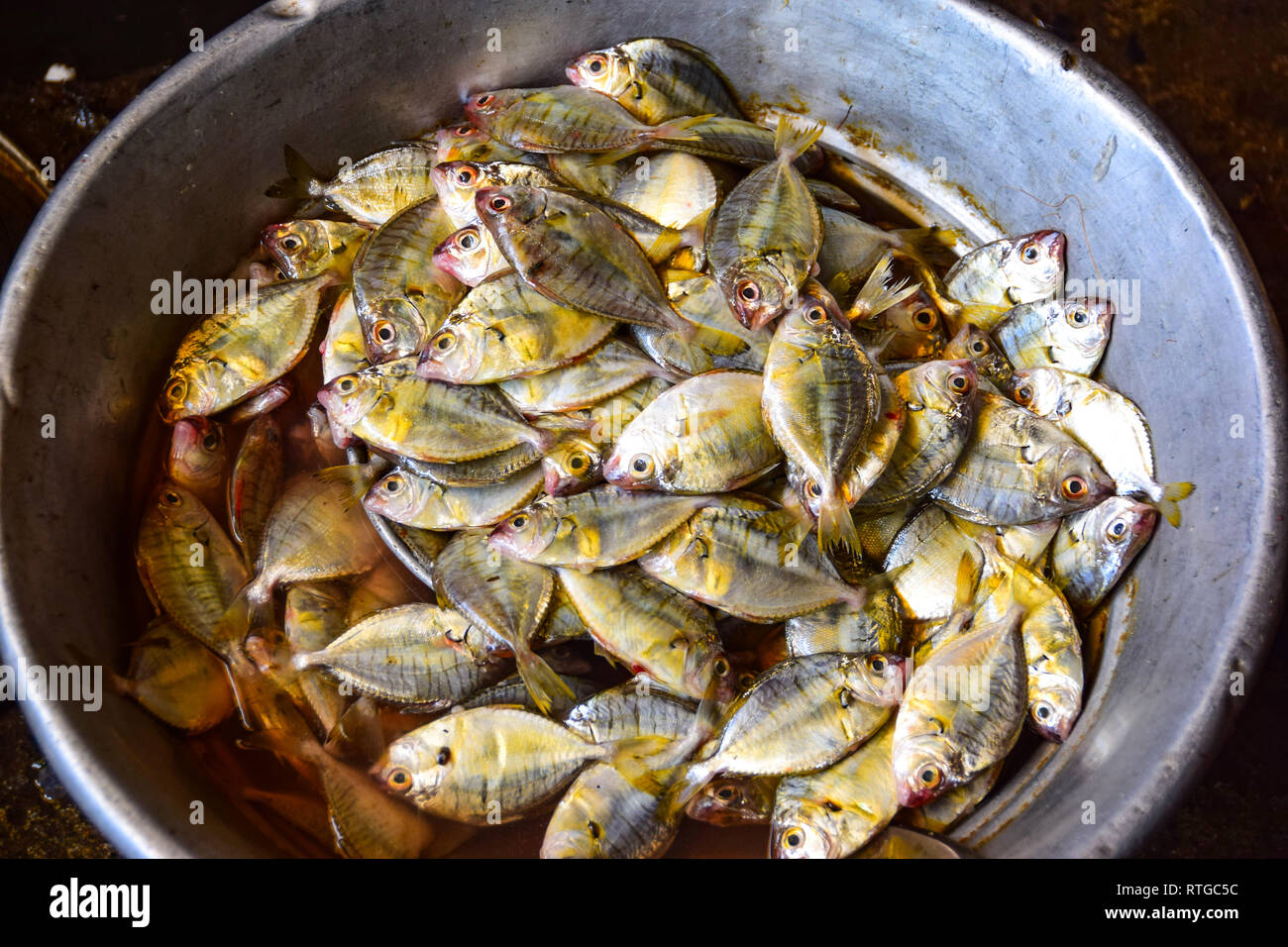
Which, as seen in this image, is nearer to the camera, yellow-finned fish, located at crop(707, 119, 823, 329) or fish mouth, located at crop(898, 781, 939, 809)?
fish mouth, located at crop(898, 781, 939, 809)

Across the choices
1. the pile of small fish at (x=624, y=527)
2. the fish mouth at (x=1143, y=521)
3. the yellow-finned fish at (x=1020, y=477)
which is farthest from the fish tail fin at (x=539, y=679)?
the fish mouth at (x=1143, y=521)

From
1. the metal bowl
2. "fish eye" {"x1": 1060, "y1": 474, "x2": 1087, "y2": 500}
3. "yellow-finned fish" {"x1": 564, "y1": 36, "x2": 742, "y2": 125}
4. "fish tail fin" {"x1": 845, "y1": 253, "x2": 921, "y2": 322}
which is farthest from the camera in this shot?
"yellow-finned fish" {"x1": 564, "y1": 36, "x2": 742, "y2": 125}

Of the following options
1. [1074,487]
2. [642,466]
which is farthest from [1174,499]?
[642,466]

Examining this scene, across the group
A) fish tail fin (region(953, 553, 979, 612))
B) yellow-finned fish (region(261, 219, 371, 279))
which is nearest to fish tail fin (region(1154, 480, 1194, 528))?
fish tail fin (region(953, 553, 979, 612))

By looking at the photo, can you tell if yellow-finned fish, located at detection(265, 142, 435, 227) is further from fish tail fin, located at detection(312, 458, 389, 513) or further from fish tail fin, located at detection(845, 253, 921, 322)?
fish tail fin, located at detection(845, 253, 921, 322)

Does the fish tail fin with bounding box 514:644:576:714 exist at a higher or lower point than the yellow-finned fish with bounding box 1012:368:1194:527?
lower

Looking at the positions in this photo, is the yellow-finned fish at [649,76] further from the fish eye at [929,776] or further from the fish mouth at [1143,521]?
the fish eye at [929,776]
